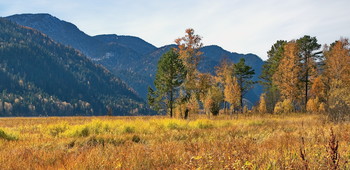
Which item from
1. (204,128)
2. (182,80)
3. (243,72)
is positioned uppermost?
(243,72)

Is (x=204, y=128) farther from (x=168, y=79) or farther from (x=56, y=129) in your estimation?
(x=168, y=79)

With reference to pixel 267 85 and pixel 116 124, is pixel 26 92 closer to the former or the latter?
pixel 267 85

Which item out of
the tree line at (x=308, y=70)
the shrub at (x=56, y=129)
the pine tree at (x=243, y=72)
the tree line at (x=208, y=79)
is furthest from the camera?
the pine tree at (x=243, y=72)

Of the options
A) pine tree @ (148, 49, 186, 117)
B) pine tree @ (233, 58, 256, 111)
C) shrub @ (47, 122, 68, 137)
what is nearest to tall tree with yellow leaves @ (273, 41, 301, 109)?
pine tree @ (233, 58, 256, 111)

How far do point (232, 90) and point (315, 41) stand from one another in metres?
22.0

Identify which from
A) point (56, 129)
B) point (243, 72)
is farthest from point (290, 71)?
point (56, 129)

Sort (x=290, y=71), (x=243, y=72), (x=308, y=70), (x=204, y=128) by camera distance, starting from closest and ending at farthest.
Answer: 1. (x=204, y=128)
2. (x=290, y=71)
3. (x=308, y=70)
4. (x=243, y=72)

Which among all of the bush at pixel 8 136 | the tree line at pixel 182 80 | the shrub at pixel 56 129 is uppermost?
the tree line at pixel 182 80

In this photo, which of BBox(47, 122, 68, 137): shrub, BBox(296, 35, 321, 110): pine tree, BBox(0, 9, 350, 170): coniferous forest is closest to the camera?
BBox(0, 9, 350, 170): coniferous forest

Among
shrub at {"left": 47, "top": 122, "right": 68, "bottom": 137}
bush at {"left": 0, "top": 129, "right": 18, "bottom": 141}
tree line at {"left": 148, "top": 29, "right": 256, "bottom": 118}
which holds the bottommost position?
shrub at {"left": 47, "top": 122, "right": 68, "bottom": 137}

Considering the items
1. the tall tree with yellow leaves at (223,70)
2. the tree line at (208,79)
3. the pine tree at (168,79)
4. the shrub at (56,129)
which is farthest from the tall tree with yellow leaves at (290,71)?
the shrub at (56,129)

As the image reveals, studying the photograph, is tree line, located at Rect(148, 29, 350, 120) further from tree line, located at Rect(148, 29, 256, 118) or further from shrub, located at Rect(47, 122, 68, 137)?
shrub, located at Rect(47, 122, 68, 137)

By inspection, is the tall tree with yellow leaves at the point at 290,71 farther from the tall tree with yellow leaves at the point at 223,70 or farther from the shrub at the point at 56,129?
the shrub at the point at 56,129

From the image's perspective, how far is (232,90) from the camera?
30.3 metres
